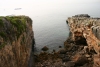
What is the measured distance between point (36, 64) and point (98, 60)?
47.0 feet

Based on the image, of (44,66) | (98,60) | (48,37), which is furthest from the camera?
(48,37)

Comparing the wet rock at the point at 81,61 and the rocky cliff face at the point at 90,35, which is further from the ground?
the rocky cliff face at the point at 90,35

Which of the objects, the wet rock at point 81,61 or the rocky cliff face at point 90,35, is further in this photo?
the wet rock at point 81,61

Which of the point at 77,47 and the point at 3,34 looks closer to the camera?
the point at 3,34

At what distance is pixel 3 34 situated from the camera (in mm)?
19094

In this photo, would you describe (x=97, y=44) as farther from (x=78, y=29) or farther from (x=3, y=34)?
(x=3, y=34)

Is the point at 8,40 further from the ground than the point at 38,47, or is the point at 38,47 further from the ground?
the point at 8,40

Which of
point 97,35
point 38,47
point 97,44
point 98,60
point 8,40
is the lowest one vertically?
point 38,47

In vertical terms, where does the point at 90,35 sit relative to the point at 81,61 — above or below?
above

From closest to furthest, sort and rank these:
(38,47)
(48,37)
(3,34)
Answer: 1. (3,34)
2. (38,47)
3. (48,37)

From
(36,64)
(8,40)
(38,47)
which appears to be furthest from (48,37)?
(8,40)

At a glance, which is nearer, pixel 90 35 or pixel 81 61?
pixel 81 61

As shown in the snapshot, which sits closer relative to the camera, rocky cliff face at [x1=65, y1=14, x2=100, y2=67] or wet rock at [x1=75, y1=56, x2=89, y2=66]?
rocky cliff face at [x1=65, y1=14, x2=100, y2=67]

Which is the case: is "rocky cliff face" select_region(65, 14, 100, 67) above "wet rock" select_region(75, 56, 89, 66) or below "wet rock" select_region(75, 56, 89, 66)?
above
